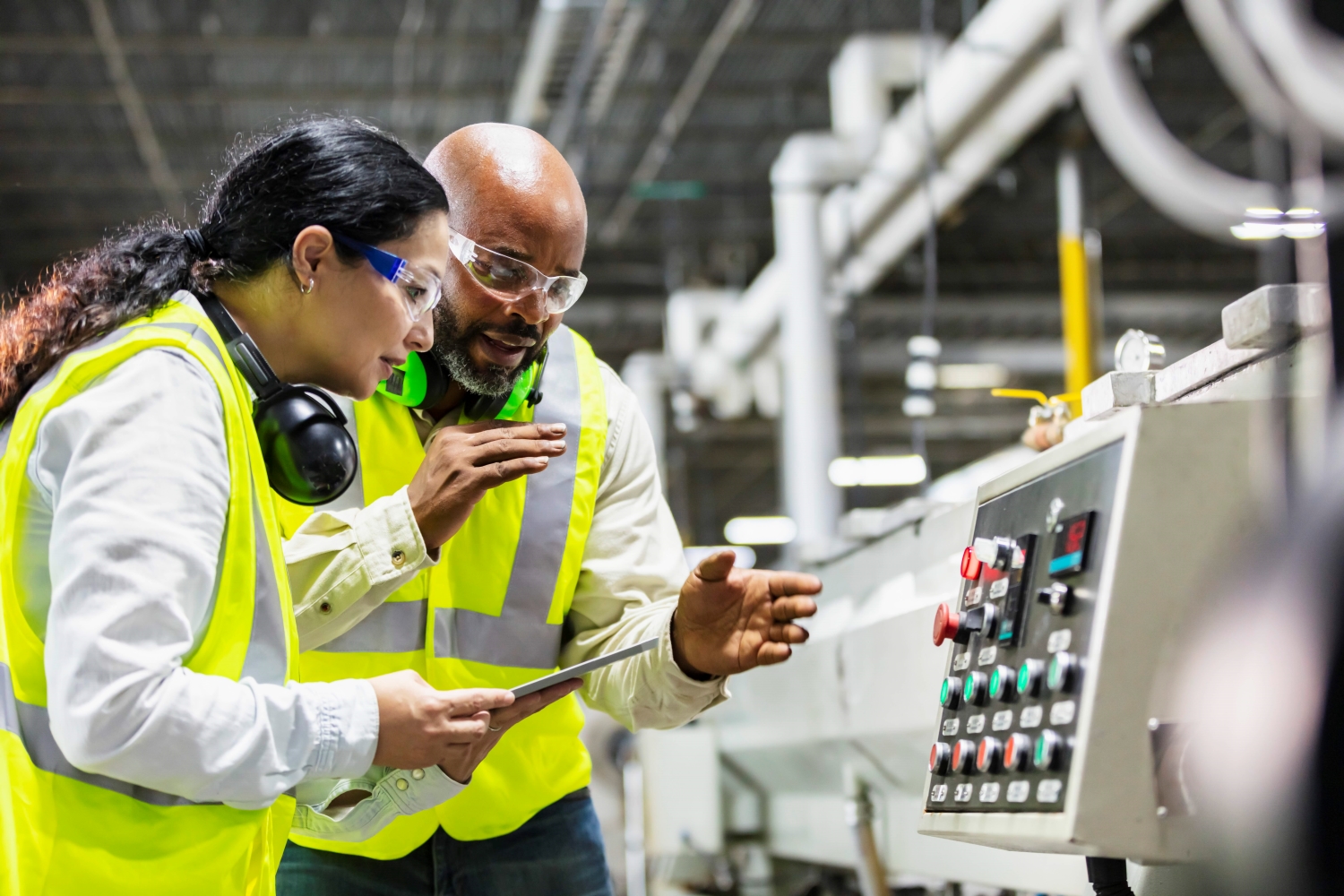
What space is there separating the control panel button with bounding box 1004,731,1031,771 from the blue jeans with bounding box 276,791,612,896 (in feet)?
3.17

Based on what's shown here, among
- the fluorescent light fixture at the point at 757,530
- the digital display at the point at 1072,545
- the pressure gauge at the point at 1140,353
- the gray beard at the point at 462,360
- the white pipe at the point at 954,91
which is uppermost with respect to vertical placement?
the white pipe at the point at 954,91

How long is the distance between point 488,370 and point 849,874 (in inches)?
91.9

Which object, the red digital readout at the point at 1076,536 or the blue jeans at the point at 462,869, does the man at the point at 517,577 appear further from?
the red digital readout at the point at 1076,536

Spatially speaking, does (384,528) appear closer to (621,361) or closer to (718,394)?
(718,394)

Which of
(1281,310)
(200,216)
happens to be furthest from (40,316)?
(1281,310)

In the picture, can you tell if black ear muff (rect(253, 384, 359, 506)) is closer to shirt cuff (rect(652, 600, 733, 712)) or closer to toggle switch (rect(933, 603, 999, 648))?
shirt cuff (rect(652, 600, 733, 712))

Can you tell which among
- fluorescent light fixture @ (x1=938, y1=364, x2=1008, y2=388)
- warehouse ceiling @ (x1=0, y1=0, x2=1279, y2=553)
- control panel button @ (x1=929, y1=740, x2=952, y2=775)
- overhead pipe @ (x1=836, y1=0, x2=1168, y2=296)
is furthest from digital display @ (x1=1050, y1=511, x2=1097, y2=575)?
fluorescent light fixture @ (x1=938, y1=364, x2=1008, y2=388)

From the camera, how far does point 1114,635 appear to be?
1.07 meters

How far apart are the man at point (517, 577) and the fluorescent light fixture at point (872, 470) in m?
2.36

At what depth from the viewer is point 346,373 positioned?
4.80 ft

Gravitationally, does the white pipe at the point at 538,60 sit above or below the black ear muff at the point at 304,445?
above

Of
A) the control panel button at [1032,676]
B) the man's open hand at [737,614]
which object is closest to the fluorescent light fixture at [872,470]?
the man's open hand at [737,614]

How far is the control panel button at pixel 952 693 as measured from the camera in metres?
1.33

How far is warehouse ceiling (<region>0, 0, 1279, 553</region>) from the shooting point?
6781 millimetres
